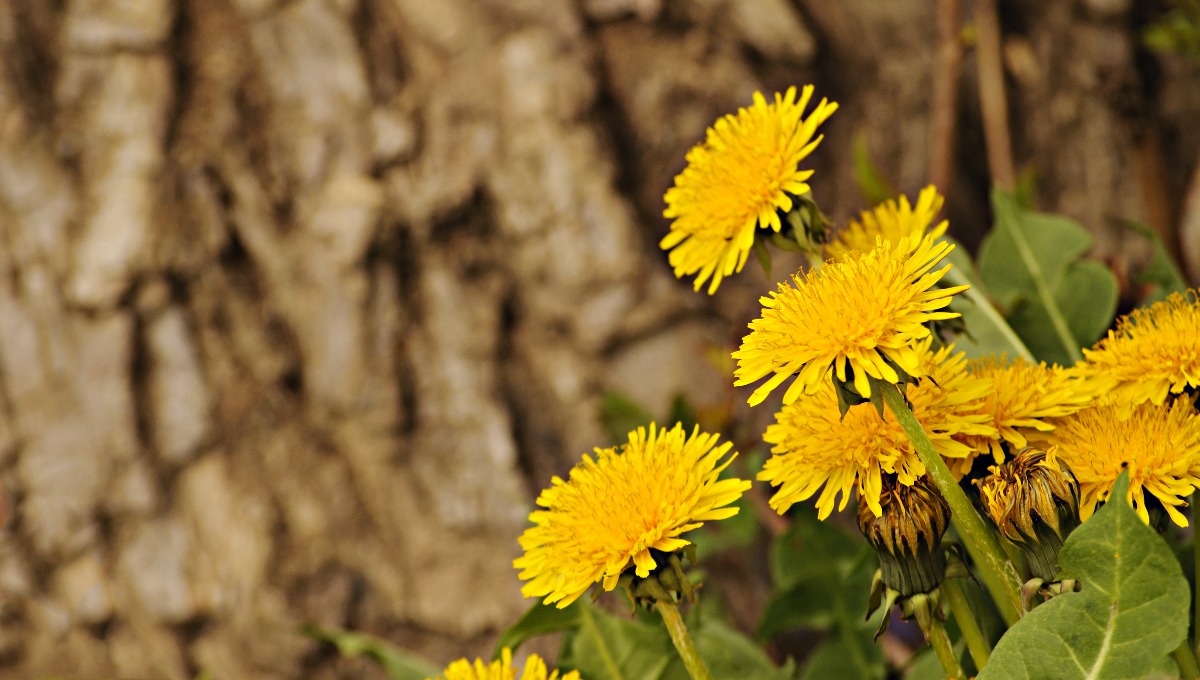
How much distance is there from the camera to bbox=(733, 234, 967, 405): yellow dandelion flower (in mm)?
407

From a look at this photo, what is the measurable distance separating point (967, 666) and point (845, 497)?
0.17m

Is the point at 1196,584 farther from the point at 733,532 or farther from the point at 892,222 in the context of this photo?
the point at 733,532

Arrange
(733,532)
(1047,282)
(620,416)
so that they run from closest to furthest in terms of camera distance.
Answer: (1047,282) < (733,532) < (620,416)

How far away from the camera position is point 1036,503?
43 centimetres

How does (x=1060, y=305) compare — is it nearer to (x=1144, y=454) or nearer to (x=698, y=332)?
(x=1144, y=454)

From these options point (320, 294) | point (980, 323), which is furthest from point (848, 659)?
point (320, 294)

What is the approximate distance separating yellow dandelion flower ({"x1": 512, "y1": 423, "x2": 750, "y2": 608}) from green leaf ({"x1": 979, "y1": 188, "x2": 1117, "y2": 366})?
1.22 ft

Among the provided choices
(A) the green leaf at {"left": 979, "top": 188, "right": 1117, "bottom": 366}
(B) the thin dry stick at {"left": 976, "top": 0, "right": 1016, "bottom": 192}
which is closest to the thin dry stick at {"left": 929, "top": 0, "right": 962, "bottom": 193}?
(B) the thin dry stick at {"left": 976, "top": 0, "right": 1016, "bottom": 192}

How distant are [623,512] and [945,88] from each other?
3.28ft

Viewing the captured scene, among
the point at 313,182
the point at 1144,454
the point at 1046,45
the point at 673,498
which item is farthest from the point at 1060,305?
the point at 313,182

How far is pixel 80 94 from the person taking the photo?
114 centimetres

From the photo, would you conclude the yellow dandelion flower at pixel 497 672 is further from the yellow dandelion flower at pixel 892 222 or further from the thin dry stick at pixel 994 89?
the thin dry stick at pixel 994 89

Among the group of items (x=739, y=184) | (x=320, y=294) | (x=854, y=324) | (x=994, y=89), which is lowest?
(x=854, y=324)

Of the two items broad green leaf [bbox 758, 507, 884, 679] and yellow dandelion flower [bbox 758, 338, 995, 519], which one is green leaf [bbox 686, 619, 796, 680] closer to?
broad green leaf [bbox 758, 507, 884, 679]
